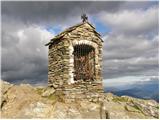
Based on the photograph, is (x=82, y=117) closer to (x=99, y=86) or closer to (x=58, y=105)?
(x=58, y=105)

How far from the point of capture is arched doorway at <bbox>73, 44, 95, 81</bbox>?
20562 millimetres

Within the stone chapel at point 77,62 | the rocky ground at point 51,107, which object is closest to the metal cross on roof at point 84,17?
the stone chapel at point 77,62

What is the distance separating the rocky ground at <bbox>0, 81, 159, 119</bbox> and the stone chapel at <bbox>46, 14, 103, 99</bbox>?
70 centimetres

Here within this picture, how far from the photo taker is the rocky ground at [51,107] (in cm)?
1836

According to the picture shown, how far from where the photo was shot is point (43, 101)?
1919 cm

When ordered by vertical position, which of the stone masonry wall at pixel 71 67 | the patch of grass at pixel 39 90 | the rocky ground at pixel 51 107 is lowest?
the rocky ground at pixel 51 107

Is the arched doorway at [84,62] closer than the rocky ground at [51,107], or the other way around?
the rocky ground at [51,107]

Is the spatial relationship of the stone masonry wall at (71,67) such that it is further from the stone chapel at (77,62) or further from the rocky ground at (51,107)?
the rocky ground at (51,107)

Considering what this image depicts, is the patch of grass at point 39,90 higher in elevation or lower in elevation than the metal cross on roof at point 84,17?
lower

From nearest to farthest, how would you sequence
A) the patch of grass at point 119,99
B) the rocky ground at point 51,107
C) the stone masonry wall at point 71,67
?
the rocky ground at point 51,107, the stone masonry wall at point 71,67, the patch of grass at point 119,99

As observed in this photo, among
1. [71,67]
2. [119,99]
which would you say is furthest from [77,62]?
[119,99]

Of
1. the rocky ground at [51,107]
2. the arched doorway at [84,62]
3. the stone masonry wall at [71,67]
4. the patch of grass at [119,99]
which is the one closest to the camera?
the rocky ground at [51,107]

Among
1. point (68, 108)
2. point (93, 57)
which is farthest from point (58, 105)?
point (93, 57)

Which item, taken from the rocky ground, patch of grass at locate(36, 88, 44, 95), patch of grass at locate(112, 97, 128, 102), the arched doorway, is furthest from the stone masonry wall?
patch of grass at locate(112, 97, 128, 102)
